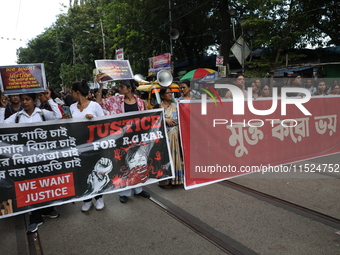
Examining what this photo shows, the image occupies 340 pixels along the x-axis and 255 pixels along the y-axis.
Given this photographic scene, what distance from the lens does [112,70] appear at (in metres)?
4.49

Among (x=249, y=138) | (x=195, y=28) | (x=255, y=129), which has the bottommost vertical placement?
(x=249, y=138)

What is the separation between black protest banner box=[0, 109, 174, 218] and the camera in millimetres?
3484

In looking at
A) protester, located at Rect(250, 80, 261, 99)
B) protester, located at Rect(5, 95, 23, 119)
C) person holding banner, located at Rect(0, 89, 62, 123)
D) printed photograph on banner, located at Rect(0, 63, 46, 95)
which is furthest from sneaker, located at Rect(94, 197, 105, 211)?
protester, located at Rect(250, 80, 261, 99)

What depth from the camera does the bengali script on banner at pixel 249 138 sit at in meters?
4.54

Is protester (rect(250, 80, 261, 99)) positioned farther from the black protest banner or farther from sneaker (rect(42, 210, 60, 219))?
sneaker (rect(42, 210, 60, 219))

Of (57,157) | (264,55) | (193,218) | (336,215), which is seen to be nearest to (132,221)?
(193,218)

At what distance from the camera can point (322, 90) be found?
669 cm

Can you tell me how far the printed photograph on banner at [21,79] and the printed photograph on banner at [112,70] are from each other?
38.6 inches

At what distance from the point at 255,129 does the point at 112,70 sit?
2.57 metres

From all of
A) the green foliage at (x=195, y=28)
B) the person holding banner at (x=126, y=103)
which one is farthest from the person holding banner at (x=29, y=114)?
the green foliage at (x=195, y=28)

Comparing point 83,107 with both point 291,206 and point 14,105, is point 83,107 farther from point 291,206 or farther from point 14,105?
point 291,206

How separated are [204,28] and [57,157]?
71.3 ft

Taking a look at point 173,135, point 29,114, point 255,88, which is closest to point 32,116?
point 29,114

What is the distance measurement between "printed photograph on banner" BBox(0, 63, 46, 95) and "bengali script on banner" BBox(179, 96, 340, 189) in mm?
1963
